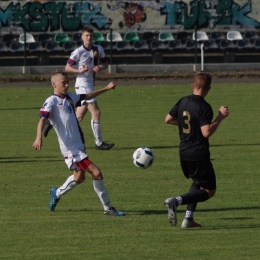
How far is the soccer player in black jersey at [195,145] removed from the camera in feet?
30.1

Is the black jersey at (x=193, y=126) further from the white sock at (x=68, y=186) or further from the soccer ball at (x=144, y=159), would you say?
the white sock at (x=68, y=186)

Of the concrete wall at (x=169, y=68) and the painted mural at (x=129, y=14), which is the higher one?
the painted mural at (x=129, y=14)

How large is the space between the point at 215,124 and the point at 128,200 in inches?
105

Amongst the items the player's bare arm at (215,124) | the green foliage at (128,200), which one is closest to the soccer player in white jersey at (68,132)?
the green foliage at (128,200)

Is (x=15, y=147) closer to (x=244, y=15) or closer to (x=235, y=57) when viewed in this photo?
(x=235, y=57)

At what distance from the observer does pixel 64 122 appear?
10.1 meters

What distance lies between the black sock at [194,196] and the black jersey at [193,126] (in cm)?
38

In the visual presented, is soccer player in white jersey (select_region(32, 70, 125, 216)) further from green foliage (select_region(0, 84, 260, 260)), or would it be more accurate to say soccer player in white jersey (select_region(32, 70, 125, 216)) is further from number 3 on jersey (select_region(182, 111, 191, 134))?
number 3 on jersey (select_region(182, 111, 191, 134))

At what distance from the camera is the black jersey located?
919cm

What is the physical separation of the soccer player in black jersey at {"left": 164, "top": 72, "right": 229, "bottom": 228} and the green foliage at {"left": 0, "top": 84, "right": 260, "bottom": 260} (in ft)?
1.15

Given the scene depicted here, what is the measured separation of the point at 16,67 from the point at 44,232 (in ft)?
97.4

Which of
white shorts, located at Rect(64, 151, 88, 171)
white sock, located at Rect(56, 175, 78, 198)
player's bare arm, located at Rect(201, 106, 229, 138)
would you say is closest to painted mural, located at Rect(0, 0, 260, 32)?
white sock, located at Rect(56, 175, 78, 198)

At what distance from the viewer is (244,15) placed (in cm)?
4675

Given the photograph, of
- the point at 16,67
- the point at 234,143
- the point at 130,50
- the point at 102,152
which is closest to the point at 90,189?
the point at 102,152
